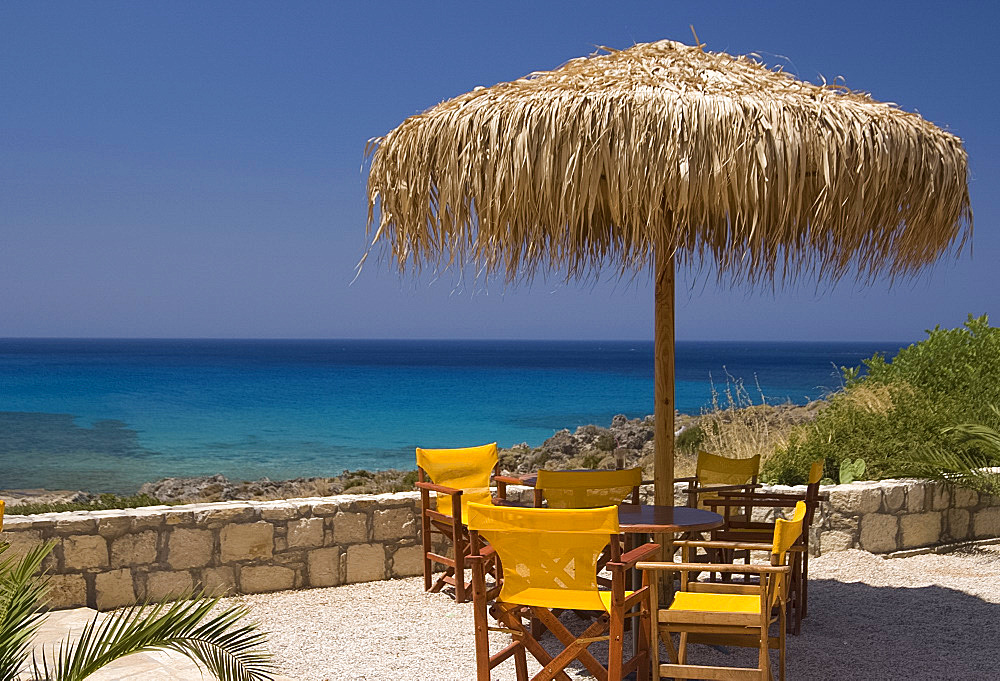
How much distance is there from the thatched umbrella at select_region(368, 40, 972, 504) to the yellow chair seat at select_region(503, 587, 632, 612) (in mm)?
1373

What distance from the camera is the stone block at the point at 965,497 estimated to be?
20.1ft

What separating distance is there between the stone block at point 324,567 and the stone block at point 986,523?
4.41m

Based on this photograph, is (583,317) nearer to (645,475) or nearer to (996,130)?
(645,475)

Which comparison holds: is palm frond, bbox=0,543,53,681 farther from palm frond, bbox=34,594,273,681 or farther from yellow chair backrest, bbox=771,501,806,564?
yellow chair backrest, bbox=771,501,806,564

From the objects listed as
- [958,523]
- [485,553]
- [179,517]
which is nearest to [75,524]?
[179,517]

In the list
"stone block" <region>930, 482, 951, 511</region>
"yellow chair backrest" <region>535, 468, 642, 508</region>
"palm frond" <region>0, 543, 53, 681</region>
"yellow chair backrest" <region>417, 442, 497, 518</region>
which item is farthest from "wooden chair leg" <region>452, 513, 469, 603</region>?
"stone block" <region>930, 482, 951, 511</region>

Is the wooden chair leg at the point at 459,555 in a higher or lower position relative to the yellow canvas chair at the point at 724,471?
lower

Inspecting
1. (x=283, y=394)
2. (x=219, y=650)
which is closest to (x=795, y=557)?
(x=219, y=650)

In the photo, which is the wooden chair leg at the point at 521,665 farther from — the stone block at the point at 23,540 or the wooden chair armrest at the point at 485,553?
the stone block at the point at 23,540

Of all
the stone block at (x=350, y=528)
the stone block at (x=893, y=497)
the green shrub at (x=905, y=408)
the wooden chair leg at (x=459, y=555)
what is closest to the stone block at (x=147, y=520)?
the stone block at (x=350, y=528)

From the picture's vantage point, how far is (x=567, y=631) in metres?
3.00

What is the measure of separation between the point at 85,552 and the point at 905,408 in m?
6.17

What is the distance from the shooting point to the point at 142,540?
473 centimetres

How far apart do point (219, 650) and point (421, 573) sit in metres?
2.97
